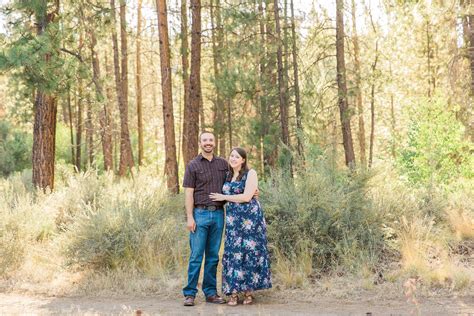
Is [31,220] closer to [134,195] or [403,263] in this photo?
[134,195]

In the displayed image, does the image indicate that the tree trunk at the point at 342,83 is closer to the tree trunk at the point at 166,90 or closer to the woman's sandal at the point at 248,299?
the tree trunk at the point at 166,90

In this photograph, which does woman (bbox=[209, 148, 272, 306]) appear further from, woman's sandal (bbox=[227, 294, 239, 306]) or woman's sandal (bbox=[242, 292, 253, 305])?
woman's sandal (bbox=[242, 292, 253, 305])

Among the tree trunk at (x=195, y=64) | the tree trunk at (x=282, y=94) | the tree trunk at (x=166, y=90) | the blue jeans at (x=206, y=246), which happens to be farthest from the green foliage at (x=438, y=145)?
the blue jeans at (x=206, y=246)

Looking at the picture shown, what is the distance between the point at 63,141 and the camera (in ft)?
95.8

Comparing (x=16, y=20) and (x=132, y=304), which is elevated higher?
(x=16, y=20)

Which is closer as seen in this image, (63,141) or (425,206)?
(425,206)

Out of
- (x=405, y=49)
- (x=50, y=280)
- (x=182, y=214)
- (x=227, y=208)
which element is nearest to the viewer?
A: (x=227, y=208)

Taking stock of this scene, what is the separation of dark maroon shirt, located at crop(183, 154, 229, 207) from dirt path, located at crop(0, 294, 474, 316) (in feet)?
4.28

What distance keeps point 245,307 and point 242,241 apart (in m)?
0.79

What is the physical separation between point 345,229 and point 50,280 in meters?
4.46

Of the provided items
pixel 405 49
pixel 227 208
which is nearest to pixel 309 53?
pixel 405 49

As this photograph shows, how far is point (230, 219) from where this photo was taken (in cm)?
680

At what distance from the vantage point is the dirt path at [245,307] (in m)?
6.38

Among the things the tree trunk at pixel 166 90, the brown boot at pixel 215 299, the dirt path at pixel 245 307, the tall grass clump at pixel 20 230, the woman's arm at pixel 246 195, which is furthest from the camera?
the tree trunk at pixel 166 90
